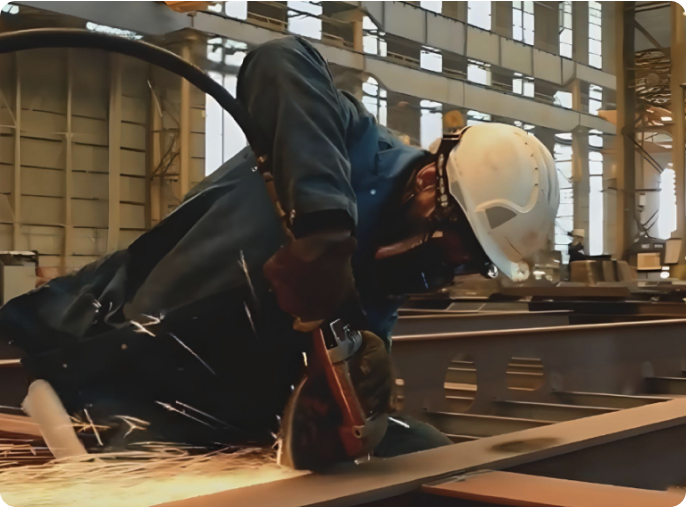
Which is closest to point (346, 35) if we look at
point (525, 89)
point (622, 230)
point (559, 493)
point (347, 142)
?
point (525, 89)

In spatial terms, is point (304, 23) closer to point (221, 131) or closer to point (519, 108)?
point (519, 108)

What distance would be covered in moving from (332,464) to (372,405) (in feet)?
0.44

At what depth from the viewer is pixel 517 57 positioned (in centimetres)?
820

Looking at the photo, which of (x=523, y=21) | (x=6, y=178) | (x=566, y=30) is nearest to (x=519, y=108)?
(x=566, y=30)

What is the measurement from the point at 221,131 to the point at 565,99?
242 inches

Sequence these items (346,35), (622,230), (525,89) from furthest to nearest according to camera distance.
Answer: (525,89) < (346,35) < (622,230)

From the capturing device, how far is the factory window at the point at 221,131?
1421 millimetres

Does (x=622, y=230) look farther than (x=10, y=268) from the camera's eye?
Yes

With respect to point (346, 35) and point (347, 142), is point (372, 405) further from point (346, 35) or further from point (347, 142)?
point (346, 35)

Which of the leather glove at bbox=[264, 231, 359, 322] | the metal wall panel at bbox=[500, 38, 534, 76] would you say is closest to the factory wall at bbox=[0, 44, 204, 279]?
the leather glove at bbox=[264, 231, 359, 322]

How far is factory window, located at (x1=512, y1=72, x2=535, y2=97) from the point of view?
7.00 metres

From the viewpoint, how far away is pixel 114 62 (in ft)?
4.89

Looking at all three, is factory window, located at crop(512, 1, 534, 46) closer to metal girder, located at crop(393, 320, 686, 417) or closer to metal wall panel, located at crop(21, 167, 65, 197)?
metal girder, located at crop(393, 320, 686, 417)

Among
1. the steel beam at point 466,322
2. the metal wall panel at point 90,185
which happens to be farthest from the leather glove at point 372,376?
the steel beam at point 466,322
